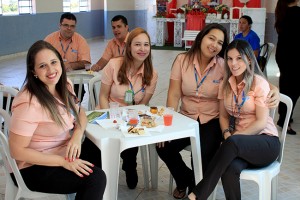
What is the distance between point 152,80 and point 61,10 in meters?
8.38

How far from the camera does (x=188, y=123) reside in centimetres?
223

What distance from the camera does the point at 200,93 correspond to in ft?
8.60

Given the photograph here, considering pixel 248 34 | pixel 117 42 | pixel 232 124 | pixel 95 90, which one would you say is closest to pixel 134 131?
pixel 232 124

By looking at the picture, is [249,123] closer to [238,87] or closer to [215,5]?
[238,87]

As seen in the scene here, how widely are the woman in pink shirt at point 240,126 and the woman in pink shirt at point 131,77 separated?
0.58 meters

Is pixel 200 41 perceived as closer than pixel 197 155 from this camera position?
No

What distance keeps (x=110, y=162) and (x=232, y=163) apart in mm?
667

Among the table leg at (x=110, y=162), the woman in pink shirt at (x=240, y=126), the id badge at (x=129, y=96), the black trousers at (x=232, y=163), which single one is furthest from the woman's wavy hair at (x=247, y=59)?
the table leg at (x=110, y=162)

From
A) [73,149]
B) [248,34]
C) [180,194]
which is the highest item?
[248,34]

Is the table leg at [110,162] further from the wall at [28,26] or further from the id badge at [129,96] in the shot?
the wall at [28,26]

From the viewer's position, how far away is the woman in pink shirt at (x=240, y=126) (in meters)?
2.09

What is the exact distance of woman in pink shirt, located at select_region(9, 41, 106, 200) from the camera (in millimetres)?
1851

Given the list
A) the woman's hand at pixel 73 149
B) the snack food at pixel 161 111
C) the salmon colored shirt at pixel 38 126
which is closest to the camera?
the salmon colored shirt at pixel 38 126

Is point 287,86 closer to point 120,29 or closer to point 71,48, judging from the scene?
point 120,29
